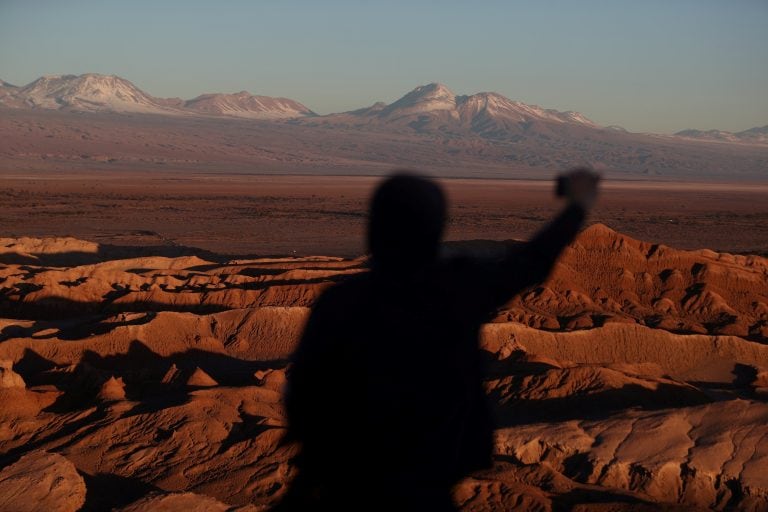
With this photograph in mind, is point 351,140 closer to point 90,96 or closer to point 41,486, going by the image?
point 90,96

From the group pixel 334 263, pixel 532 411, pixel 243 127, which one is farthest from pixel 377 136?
pixel 532 411

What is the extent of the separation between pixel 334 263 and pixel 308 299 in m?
4.64

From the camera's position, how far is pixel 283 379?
991cm

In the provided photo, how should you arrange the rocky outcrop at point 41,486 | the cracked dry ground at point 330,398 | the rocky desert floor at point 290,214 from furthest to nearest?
the rocky desert floor at point 290,214 < the cracked dry ground at point 330,398 < the rocky outcrop at point 41,486

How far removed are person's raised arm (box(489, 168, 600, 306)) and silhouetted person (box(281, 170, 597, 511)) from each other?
12 mm

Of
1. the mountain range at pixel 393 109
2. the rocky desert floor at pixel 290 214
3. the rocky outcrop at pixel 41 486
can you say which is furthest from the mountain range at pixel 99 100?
the rocky outcrop at pixel 41 486

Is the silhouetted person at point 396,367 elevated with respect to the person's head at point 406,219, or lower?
lower

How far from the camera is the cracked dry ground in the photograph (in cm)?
667

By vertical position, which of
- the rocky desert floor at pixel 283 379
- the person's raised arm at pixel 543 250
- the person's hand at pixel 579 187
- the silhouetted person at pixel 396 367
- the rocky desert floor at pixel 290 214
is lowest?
the rocky desert floor at pixel 290 214

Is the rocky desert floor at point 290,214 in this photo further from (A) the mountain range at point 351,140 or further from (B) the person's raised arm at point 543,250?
(A) the mountain range at point 351,140

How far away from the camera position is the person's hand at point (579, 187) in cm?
336

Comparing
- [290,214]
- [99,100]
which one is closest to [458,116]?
[99,100]

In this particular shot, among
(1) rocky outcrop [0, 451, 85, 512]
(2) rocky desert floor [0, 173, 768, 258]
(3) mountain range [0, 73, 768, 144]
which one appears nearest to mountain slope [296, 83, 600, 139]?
(3) mountain range [0, 73, 768, 144]

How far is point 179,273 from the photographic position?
19.3 meters
